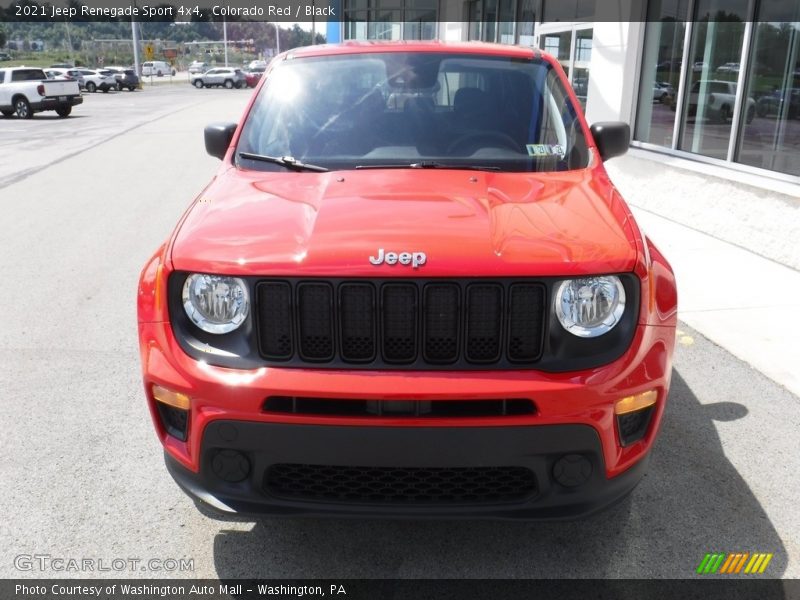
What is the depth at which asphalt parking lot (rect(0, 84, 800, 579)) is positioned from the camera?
9.47ft

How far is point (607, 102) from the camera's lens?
35.0 ft

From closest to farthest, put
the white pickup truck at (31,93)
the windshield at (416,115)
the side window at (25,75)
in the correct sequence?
the windshield at (416,115) < the white pickup truck at (31,93) < the side window at (25,75)

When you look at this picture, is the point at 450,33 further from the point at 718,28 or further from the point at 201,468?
the point at 201,468

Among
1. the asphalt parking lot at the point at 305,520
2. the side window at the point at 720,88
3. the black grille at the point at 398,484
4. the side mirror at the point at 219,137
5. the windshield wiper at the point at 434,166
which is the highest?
the side window at the point at 720,88

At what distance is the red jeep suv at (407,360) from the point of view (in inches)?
94.3

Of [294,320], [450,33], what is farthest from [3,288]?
[450,33]

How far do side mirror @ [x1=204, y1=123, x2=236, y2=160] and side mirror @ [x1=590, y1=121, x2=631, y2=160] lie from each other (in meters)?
1.83

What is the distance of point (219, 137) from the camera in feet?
13.0

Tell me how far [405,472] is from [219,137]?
2.21 metres

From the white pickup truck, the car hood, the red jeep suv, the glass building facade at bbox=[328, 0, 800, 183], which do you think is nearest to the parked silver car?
the white pickup truck

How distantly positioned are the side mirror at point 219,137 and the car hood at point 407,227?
2.63ft

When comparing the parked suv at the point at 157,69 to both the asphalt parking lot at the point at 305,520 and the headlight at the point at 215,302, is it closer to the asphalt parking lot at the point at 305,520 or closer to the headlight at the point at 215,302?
the asphalt parking lot at the point at 305,520

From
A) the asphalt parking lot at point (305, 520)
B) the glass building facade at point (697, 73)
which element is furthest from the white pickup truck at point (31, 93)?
the asphalt parking lot at point (305, 520)

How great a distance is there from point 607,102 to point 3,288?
7.90 meters
